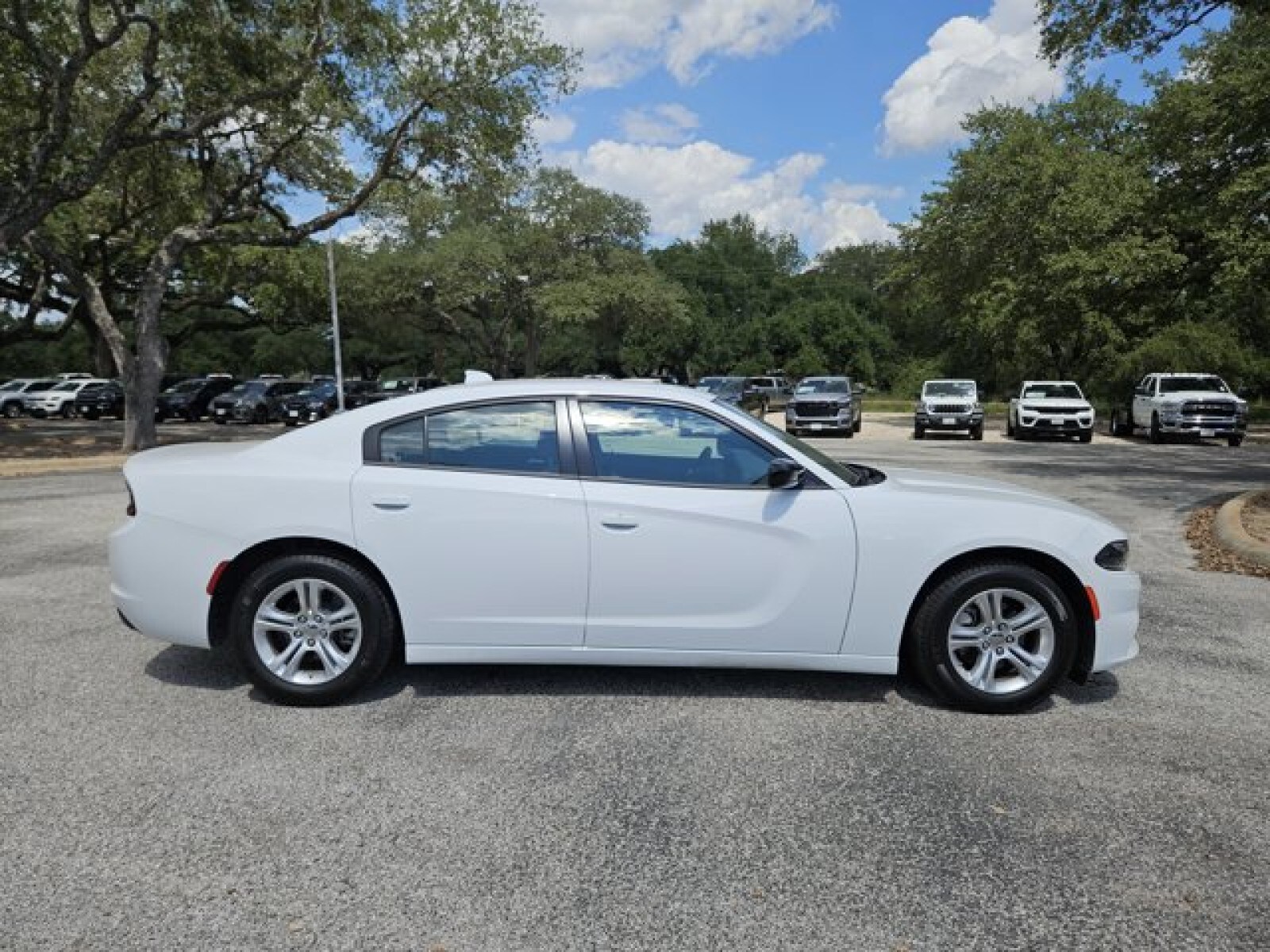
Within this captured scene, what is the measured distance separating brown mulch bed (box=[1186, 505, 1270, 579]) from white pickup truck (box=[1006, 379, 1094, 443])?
15.0 m

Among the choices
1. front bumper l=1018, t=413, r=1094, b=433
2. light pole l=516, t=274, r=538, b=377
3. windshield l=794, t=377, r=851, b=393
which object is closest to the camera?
front bumper l=1018, t=413, r=1094, b=433

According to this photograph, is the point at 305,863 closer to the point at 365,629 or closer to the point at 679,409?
the point at 365,629

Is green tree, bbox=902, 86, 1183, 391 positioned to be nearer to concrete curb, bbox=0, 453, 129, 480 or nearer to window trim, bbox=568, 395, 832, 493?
window trim, bbox=568, 395, 832, 493

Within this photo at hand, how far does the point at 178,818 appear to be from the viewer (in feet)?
10.4

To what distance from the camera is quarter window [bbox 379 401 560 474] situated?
4273 mm

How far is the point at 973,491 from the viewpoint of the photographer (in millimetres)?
4371

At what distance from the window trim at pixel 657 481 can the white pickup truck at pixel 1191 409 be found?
74.4 ft

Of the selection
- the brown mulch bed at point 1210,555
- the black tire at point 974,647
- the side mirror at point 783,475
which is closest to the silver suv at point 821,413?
the brown mulch bed at point 1210,555

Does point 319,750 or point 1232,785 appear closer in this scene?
point 1232,785

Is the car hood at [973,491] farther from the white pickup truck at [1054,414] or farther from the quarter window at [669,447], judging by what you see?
the white pickup truck at [1054,414]

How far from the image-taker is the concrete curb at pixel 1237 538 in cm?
730

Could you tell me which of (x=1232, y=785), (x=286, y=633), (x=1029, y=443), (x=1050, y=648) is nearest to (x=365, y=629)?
(x=286, y=633)

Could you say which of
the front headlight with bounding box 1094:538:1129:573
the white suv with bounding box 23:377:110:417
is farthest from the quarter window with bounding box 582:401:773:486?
the white suv with bounding box 23:377:110:417

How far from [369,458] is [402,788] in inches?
62.3
